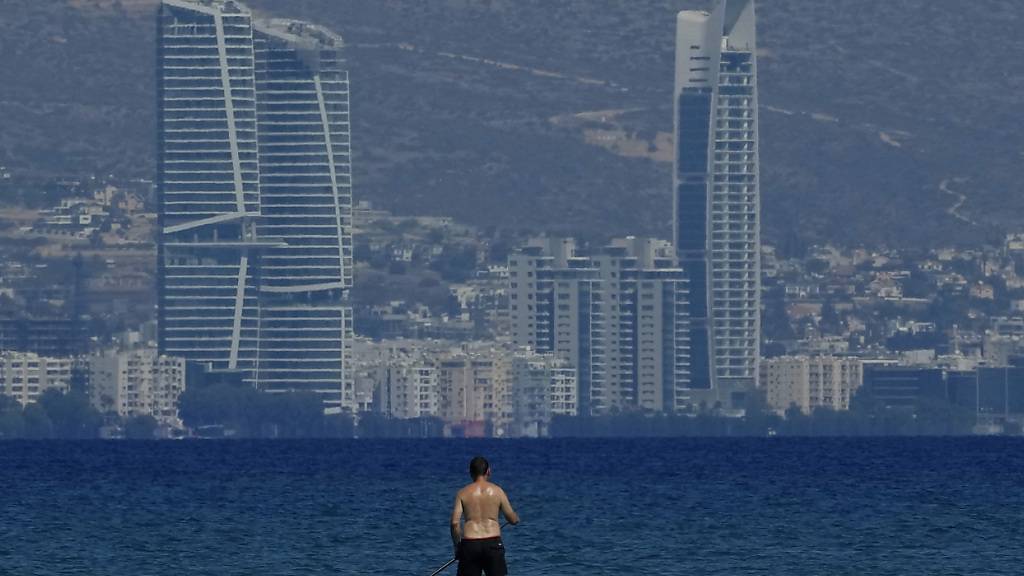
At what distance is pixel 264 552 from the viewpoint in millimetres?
85688

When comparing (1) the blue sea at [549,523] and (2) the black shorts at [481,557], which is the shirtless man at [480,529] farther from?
(1) the blue sea at [549,523]

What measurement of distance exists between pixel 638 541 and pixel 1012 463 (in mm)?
98301

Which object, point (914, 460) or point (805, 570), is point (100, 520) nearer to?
point (805, 570)

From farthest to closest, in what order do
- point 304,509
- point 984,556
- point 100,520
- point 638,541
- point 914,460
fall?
point 914,460 < point 304,509 < point 100,520 < point 638,541 < point 984,556

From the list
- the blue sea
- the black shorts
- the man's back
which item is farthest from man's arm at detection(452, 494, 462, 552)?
the blue sea

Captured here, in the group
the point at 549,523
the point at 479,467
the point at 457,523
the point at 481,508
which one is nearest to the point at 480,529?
the point at 481,508

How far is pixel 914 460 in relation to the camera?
196 m

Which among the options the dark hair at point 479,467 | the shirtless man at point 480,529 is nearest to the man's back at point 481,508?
the shirtless man at point 480,529

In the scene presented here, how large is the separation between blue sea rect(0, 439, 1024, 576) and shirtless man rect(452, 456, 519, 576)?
23.7m

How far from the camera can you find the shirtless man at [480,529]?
50781 mm

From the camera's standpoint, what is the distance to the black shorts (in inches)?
2026

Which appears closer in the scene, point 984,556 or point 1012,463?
point 984,556

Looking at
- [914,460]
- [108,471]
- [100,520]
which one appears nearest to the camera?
[100,520]

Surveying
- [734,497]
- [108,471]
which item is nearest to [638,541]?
[734,497]
